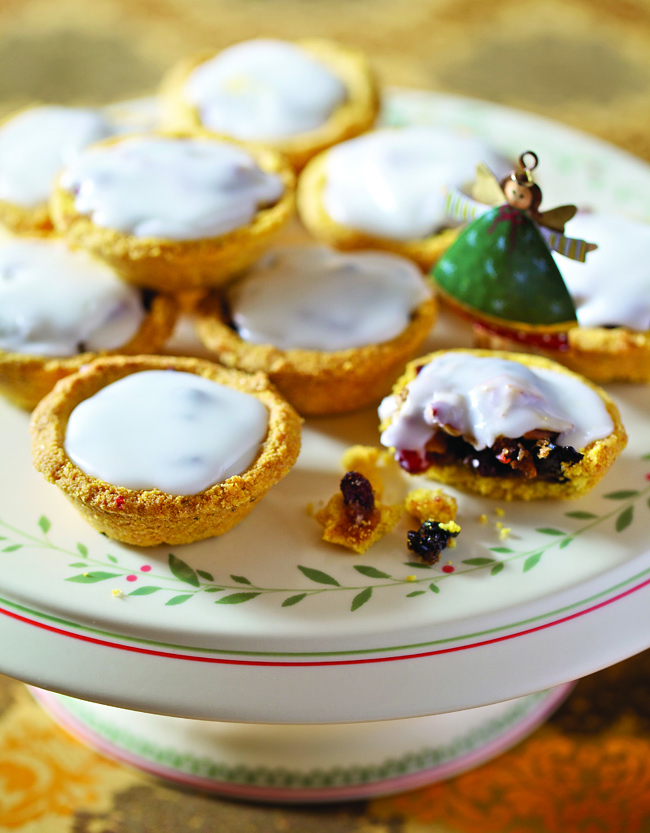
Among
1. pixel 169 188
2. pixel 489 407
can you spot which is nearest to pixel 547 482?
pixel 489 407

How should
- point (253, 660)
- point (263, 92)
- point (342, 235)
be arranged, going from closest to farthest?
point (253, 660) → point (342, 235) → point (263, 92)

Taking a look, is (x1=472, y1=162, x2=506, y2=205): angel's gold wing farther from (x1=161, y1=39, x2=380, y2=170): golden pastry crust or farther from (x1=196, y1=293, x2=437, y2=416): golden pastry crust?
(x1=161, y1=39, x2=380, y2=170): golden pastry crust

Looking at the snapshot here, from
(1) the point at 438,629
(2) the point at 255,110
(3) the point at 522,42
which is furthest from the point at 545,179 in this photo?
(3) the point at 522,42

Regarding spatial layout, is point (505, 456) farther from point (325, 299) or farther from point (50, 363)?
point (50, 363)

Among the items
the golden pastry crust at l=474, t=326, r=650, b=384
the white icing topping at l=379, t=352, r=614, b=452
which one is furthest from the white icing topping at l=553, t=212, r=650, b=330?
the white icing topping at l=379, t=352, r=614, b=452

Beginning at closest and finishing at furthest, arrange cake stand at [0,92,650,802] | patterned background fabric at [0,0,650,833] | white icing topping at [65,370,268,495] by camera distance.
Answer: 1. cake stand at [0,92,650,802]
2. white icing topping at [65,370,268,495]
3. patterned background fabric at [0,0,650,833]

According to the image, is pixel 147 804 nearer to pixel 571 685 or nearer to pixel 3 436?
pixel 3 436
